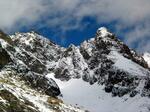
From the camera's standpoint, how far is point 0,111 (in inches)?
6078

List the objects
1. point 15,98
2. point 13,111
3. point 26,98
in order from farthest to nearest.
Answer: point 26,98 → point 15,98 → point 13,111

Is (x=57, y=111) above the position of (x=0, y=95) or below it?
above

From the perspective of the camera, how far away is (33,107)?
7239 inches

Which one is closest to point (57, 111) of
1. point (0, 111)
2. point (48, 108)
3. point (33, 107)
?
point (48, 108)

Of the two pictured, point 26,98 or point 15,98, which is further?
point 26,98

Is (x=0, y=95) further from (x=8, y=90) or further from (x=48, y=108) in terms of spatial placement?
(x=48, y=108)

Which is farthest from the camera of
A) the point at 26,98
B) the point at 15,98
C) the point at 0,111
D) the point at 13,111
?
the point at 26,98

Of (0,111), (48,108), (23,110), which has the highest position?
(48,108)

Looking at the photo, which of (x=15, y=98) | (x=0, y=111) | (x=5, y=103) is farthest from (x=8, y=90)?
(x=0, y=111)

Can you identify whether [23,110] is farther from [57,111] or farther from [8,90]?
[57,111]

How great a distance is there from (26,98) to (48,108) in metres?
8.95

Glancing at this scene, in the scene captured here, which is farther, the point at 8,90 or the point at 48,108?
the point at 48,108

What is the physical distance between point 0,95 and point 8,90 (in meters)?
10.4

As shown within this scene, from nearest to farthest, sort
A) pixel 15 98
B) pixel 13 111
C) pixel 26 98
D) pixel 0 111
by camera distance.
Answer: pixel 0 111
pixel 13 111
pixel 15 98
pixel 26 98
